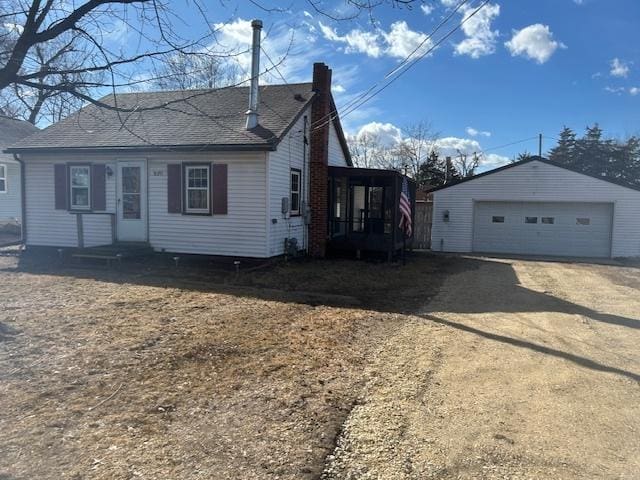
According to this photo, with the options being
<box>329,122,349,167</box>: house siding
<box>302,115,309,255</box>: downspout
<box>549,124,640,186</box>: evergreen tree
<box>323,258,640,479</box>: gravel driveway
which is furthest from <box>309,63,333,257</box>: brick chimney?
<box>549,124,640,186</box>: evergreen tree

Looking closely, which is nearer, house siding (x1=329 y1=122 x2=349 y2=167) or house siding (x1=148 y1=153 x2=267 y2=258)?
house siding (x1=148 y1=153 x2=267 y2=258)

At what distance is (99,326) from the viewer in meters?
6.26

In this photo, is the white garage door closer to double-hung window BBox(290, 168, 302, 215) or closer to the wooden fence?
the wooden fence

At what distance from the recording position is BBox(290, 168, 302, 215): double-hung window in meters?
13.8

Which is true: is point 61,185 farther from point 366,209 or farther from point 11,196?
point 11,196

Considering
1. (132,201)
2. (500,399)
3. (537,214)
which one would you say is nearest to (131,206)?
(132,201)

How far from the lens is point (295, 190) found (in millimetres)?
14062

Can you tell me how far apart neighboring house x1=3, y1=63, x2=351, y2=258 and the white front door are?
0.03 m

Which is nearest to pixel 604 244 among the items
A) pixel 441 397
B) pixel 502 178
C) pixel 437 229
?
pixel 502 178

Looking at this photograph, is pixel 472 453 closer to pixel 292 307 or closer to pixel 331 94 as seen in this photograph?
pixel 292 307

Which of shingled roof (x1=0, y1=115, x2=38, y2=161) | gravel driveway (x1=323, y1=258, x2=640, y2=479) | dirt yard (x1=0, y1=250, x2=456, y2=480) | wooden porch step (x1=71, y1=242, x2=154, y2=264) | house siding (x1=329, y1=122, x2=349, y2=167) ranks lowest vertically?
gravel driveway (x1=323, y1=258, x2=640, y2=479)

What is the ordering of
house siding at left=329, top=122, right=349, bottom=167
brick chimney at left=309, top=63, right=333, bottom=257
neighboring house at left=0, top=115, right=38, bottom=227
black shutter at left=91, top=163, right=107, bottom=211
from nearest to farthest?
black shutter at left=91, top=163, right=107, bottom=211 < brick chimney at left=309, top=63, right=333, bottom=257 < house siding at left=329, top=122, right=349, bottom=167 < neighboring house at left=0, top=115, right=38, bottom=227

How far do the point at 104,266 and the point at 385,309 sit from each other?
7.43 meters

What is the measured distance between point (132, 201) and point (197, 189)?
80.2 inches
